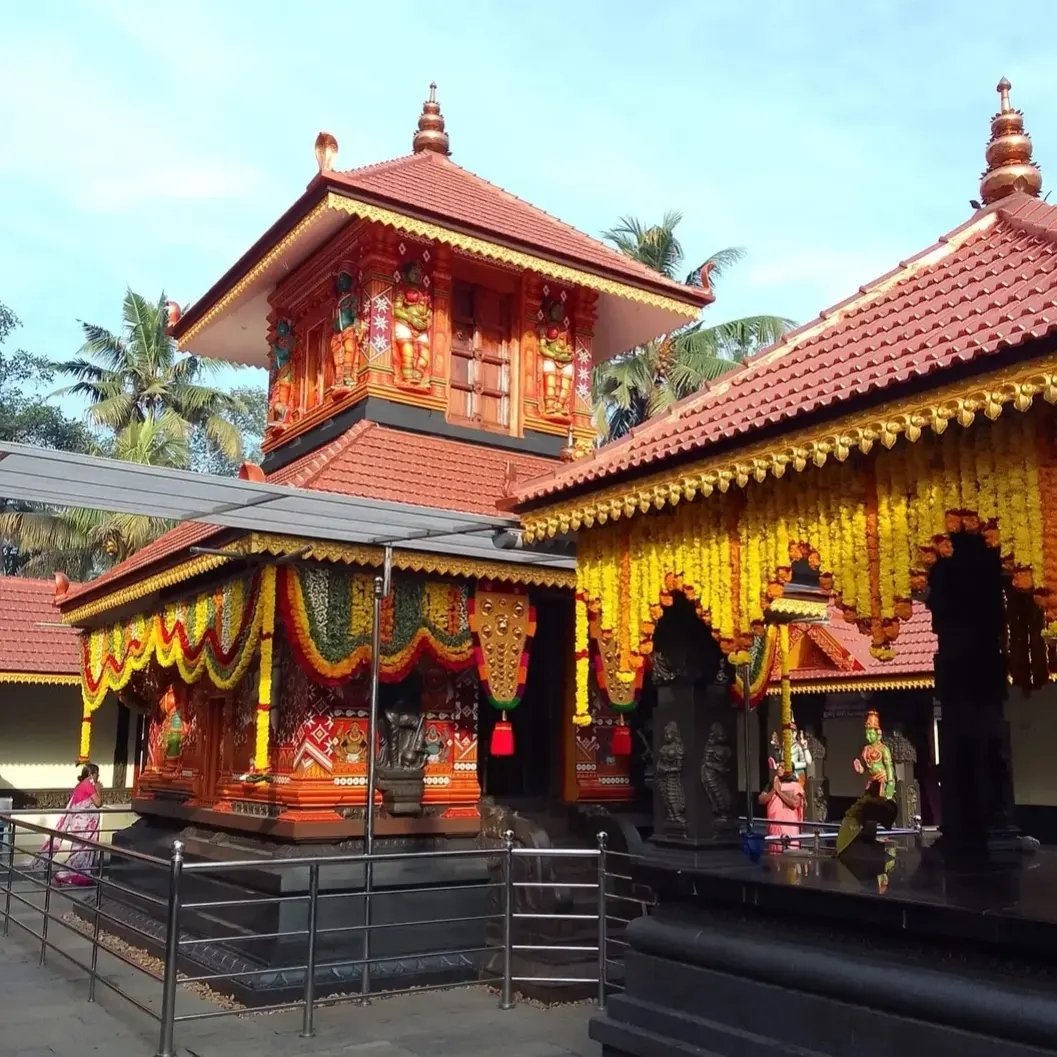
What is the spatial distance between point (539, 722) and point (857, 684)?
20.8 ft

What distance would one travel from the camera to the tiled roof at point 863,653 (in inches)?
599

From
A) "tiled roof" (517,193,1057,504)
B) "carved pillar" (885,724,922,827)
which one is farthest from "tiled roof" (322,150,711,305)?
"carved pillar" (885,724,922,827)

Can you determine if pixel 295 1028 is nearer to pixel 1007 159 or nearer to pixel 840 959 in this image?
pixel 840 959

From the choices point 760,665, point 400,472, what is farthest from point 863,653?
point 400,472

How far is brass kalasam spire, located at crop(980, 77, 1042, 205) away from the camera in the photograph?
7.20 meters

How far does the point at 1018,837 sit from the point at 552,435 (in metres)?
6.68

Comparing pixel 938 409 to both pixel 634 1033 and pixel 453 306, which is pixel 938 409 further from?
pixel 453 306

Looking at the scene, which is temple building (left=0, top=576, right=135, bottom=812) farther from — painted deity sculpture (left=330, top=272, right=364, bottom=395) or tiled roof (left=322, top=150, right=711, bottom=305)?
tiled roof (left=322, top=150, right=711, bottom=305)

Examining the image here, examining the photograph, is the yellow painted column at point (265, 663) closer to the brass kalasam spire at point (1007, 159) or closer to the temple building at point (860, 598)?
the temple building at point (860, 598)

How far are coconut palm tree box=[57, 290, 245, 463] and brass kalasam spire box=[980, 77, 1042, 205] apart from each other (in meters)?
21.8

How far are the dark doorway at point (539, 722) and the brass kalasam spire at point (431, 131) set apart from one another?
257 inches

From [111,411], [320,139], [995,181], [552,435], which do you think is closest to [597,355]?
[552,435]

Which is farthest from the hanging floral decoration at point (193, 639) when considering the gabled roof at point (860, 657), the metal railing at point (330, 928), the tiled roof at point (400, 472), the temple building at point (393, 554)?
the gabled roof at point (860, 657)

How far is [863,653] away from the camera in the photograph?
651 inches
